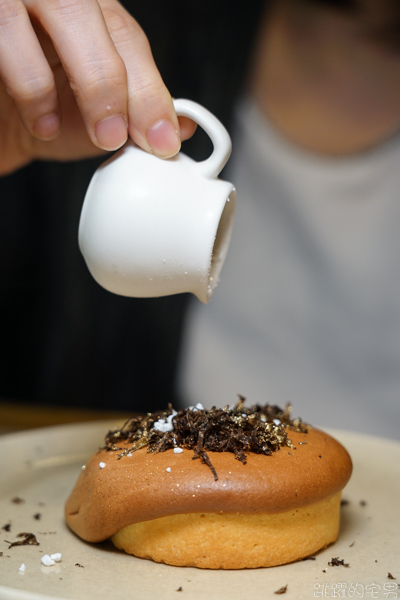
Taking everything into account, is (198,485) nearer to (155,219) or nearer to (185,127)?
(155,219)

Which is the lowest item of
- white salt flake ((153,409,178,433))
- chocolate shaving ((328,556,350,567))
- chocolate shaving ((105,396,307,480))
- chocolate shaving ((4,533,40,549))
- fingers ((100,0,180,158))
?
chocolate shaving ((4,533,40,549))

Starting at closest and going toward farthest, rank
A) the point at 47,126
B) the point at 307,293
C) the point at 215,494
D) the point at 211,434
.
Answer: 1. the point at 215,494
2. the point at 211,434
3. the point at 47,126
4. the point at 307,293

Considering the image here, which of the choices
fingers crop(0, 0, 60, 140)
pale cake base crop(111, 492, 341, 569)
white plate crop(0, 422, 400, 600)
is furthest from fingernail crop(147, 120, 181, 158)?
white plate crop(0, 422, 400, 600)

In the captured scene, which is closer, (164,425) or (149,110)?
(149,110)

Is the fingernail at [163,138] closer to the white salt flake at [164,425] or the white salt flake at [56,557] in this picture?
the white salt flake at [164,425]

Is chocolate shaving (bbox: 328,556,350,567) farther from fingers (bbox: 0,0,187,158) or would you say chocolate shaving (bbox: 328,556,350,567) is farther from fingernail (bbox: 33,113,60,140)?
fingernail (bbox: 33,113,60,140)

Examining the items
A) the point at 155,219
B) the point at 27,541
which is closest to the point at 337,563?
the point at 27,541
